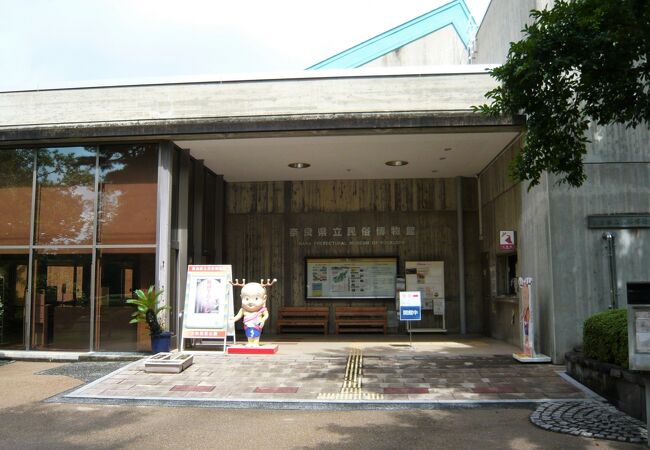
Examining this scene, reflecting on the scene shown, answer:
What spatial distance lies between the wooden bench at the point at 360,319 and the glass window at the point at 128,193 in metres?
5.80

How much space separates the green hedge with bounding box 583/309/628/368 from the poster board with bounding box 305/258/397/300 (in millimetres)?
7186

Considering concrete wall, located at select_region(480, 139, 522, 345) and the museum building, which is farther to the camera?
concrete wall, located at select_region(480, 139, 522, 345)

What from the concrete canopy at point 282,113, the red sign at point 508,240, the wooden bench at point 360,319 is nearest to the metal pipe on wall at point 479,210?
the concrete canopy at point 282,113

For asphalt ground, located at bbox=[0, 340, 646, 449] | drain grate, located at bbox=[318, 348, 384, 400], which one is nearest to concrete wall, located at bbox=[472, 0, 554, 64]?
drain grate, located at bbox=[318, 348, 384, 400]

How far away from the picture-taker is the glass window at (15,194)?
11219 mm

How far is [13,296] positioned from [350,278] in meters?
8.09

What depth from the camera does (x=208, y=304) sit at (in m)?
10.7

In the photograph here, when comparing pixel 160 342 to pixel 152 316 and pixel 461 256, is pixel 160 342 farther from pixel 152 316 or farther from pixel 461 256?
pixel 461 256

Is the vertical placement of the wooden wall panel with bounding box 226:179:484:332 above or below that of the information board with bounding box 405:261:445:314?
above

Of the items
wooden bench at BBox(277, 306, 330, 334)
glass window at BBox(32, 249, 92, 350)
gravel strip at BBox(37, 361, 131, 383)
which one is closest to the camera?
gravel strip at BBox(37, 361, 131, 383)

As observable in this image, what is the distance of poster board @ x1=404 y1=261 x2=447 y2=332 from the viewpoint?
1458 centimetres

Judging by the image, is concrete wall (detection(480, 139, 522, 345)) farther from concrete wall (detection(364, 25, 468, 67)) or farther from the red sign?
concrete wall (detection(364, 25, 468, 67))

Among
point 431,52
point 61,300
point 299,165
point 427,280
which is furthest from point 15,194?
point 431,52

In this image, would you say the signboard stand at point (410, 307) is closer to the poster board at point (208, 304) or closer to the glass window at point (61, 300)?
the poster board at point (208, 304)
